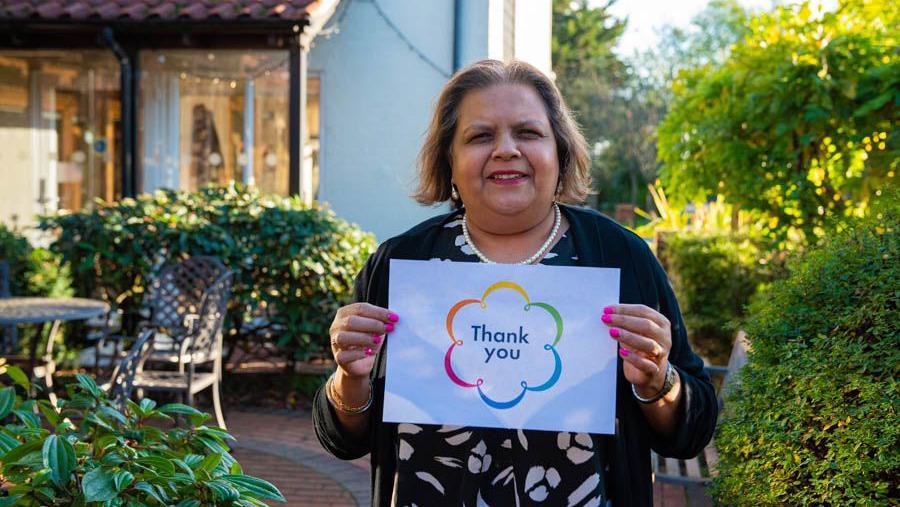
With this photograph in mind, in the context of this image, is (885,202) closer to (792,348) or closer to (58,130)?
(792,348)

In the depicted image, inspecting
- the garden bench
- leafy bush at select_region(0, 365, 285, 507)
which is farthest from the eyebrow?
the garden bench

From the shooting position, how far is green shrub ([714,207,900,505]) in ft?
7.54

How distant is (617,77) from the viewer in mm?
37062

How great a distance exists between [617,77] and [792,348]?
3566cm

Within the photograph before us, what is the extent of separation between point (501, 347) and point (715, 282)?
6.85 m

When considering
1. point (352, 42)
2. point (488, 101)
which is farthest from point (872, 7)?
point (352, 42)

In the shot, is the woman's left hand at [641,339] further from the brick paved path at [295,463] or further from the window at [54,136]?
the window at [54,136]

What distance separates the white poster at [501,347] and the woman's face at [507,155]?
0.64 ft

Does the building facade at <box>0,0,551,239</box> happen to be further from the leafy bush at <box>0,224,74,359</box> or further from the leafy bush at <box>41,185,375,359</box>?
the leafy bush at <box>41,185,375,359</box>

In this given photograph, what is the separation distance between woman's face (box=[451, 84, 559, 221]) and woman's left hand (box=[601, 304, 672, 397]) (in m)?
0.34

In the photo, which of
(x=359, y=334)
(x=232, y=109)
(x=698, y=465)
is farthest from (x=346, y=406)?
(x=232, y=109)

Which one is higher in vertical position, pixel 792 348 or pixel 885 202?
pixel 885 202

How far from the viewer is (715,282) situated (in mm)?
8414

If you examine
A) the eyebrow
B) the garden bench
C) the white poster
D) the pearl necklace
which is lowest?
the garden bench
